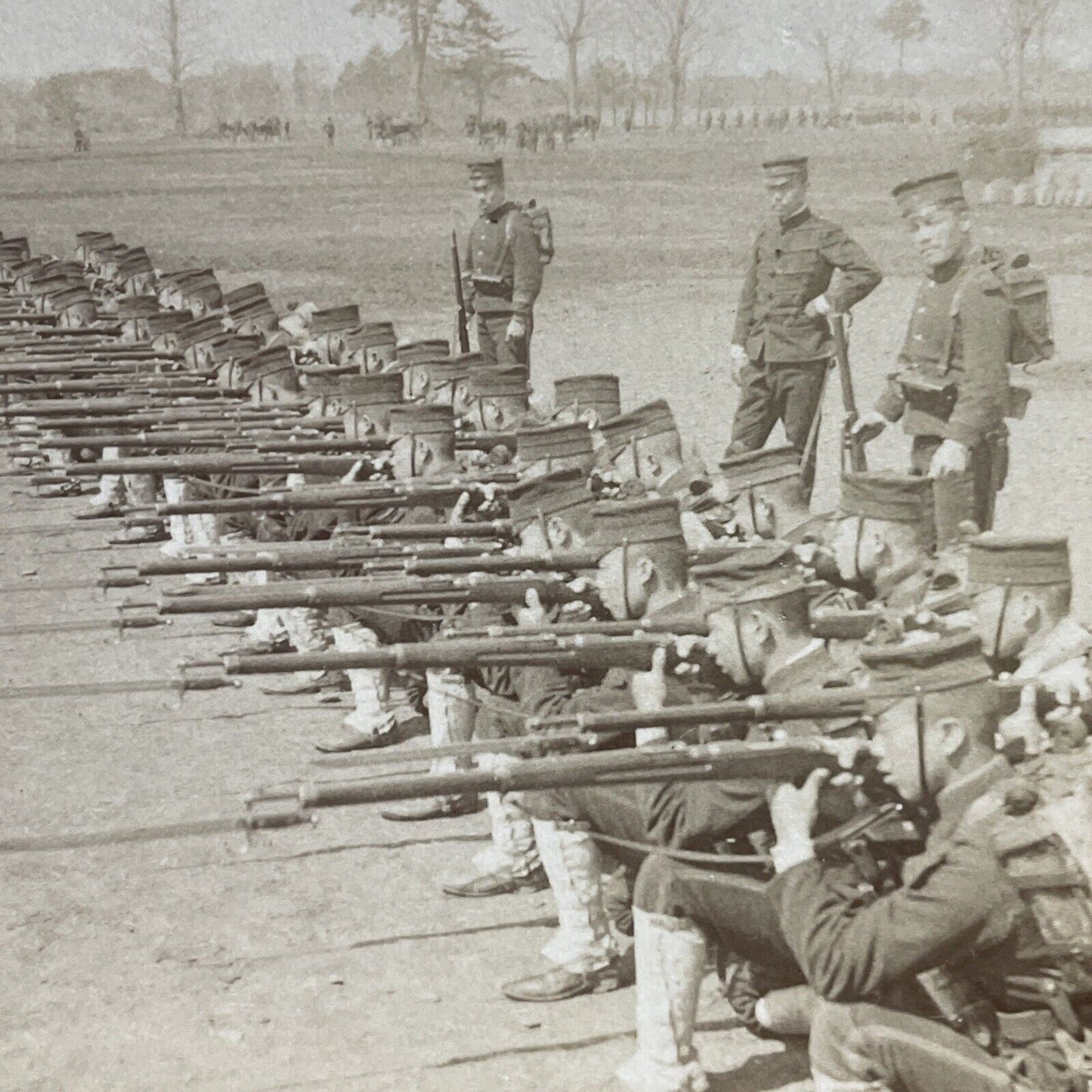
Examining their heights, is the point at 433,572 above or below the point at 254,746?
above

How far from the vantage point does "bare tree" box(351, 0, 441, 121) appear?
64.7 m

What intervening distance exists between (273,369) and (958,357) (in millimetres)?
6466

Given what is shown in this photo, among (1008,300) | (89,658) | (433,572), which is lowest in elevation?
(89,658)

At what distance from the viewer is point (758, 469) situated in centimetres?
924

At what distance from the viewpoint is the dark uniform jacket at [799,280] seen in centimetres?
1222

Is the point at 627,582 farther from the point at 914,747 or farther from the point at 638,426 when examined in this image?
the point at 638,426

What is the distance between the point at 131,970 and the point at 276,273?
28.5 meters

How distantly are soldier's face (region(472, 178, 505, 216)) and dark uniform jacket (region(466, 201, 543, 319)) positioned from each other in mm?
55

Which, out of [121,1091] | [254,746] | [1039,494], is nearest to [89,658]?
[254,746]

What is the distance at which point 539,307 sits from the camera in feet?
95.7

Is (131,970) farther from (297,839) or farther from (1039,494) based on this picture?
(1039,494)

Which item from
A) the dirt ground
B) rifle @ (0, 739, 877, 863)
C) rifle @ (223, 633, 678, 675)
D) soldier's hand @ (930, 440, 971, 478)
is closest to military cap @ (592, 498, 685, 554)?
rifle @ (223, 633, 678, 675)

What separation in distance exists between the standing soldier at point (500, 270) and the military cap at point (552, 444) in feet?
17.8

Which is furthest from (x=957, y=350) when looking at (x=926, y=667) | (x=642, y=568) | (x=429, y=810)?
(x=926, y=667)
